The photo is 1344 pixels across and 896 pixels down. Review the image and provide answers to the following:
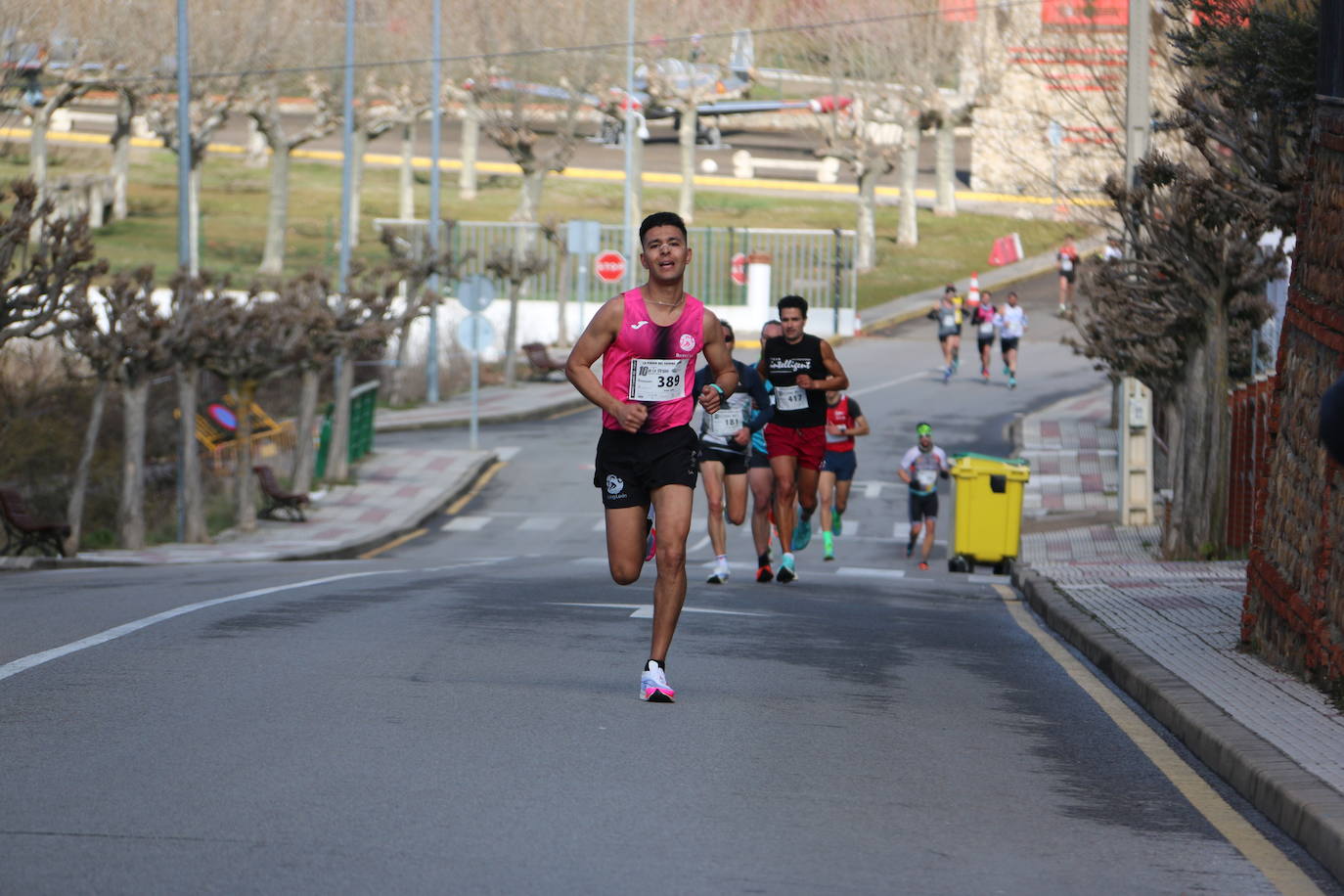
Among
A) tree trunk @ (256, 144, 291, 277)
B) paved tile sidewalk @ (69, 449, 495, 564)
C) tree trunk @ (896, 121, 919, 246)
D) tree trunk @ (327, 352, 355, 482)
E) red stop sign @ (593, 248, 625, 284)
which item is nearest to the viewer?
paved tile sidewalk @ (69, 449, 495, 564)

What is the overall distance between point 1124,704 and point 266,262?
52.2m

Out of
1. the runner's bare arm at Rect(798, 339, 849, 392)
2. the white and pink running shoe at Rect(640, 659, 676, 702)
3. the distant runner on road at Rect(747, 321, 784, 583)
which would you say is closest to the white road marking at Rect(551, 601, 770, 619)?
the runner's bare arm at Rect(798, 339, 849, 392)

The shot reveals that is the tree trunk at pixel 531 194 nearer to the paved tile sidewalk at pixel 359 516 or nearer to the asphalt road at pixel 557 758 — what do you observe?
the paved tile sidewalk at pixel 359 516

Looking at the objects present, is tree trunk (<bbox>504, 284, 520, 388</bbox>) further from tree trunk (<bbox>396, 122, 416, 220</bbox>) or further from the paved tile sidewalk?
tree trunk (<bbox>396, 122, 416, 220</bbox>)

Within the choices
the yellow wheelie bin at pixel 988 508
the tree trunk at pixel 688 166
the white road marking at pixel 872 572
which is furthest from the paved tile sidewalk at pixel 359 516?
the tree trunk at pixel 688 166

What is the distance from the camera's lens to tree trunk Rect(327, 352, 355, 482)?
33156 mm

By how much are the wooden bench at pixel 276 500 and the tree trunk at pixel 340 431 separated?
2.79 m

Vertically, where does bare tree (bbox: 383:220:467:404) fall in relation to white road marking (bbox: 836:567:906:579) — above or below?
above

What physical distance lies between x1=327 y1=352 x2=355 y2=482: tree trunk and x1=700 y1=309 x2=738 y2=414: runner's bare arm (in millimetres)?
24634

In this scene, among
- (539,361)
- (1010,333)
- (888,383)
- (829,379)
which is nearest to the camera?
(829,379)

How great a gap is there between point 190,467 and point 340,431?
6.07 m

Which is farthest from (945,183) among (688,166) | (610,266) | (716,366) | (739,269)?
(716,366)

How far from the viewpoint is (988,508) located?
22.1 meters

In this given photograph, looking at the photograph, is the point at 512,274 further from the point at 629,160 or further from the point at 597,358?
the point at 597,358
